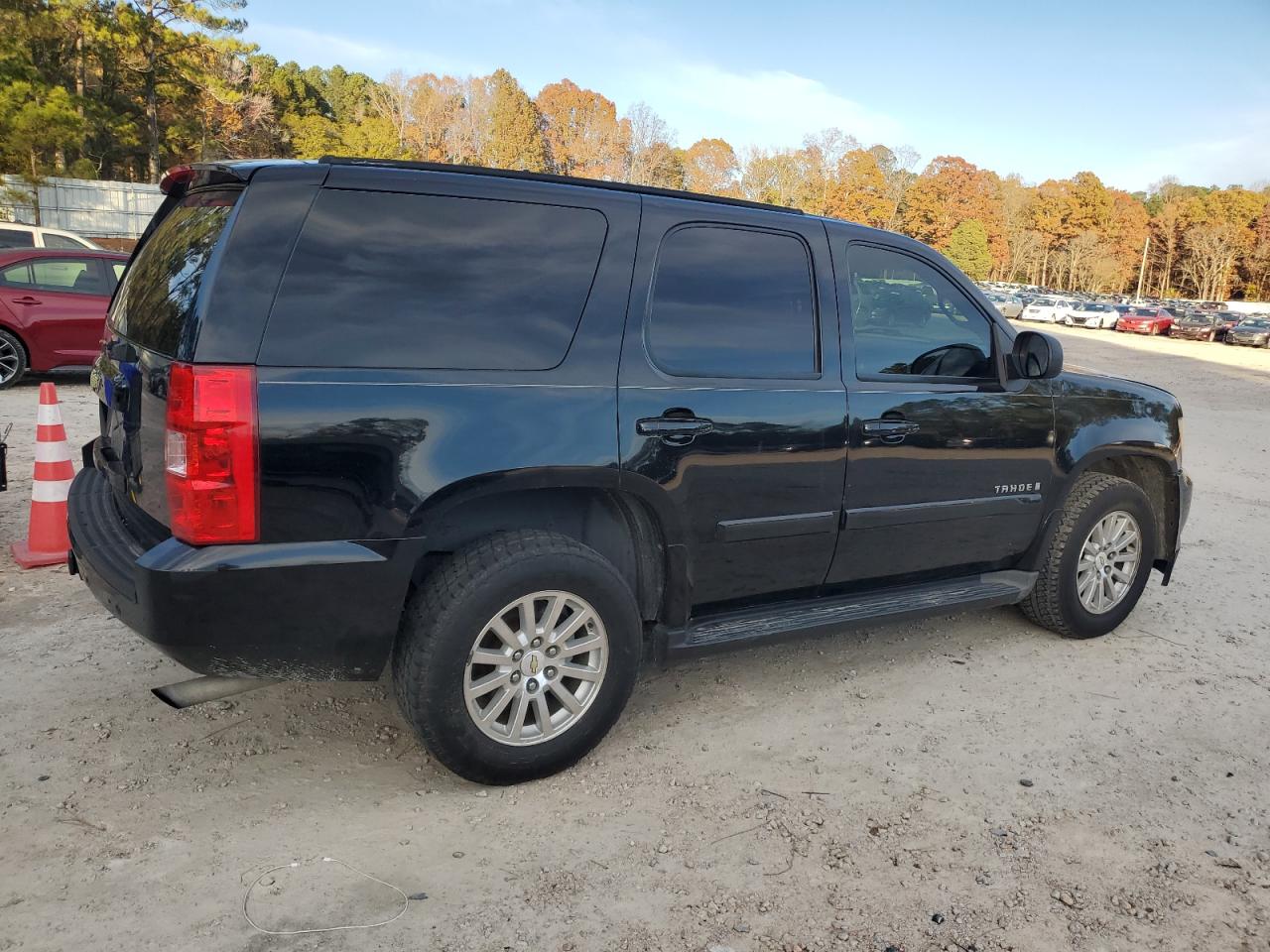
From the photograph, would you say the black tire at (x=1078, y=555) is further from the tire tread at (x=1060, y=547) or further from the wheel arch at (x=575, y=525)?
the wheel arch at (x=575, y=525)

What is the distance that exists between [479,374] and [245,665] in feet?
3.68

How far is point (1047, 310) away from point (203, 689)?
62.5m

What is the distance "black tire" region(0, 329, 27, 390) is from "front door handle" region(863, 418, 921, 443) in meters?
10.5

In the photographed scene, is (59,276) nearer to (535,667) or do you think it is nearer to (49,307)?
(49,307)

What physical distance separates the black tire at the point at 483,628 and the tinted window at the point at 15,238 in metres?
14.8

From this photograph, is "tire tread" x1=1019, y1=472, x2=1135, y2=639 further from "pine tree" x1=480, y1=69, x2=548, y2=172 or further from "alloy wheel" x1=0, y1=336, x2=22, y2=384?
"pine tree" x1=480, y1=69, x2=548, y2=172

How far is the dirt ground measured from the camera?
258 cm

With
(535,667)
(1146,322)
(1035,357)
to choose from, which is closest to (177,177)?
(535,667)

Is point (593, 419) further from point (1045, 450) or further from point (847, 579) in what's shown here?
point (1045, 450)

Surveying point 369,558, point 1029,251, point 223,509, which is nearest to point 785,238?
point 369,558

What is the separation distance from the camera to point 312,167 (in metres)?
2.88

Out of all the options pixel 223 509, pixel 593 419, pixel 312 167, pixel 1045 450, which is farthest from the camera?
pixel 1045 450

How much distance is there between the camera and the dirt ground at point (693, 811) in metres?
2.58

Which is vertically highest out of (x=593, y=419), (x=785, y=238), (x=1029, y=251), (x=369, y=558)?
(x=1029, y=251)
